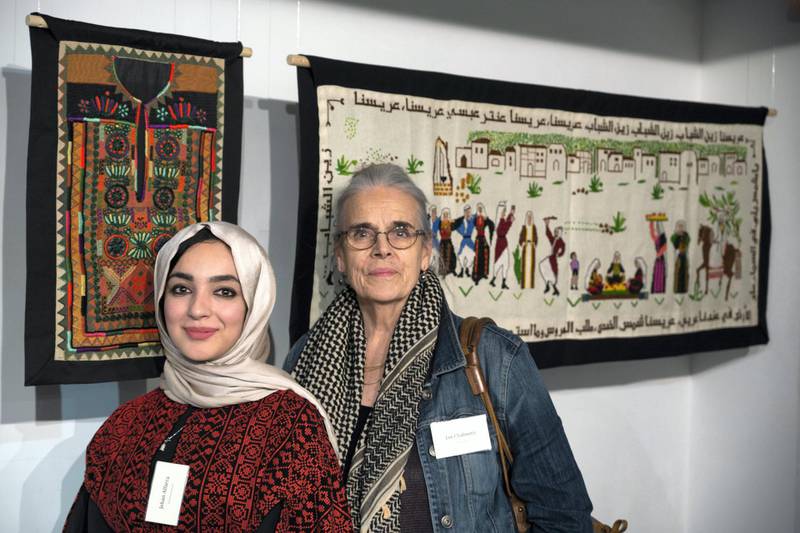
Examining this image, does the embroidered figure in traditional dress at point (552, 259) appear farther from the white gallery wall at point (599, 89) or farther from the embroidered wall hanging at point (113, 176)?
the embroidered wall hanging at point (113, 176)

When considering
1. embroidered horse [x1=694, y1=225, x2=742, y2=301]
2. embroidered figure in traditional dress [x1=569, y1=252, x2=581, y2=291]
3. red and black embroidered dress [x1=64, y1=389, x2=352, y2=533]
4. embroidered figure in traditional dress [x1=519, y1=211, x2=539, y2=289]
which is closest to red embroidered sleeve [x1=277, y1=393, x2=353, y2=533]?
red and black embroidered dress [x1=64, y1=389, x2=352, y2=533]

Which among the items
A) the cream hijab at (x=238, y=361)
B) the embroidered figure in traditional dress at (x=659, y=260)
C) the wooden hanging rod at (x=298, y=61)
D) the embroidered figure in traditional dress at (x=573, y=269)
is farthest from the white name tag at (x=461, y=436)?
the embroidered figure in traditional dress at (x=659, y=260)

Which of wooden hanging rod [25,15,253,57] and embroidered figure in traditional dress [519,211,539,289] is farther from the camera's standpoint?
embroidered figure in traditional dress [519,211,539,289]

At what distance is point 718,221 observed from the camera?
4.07m

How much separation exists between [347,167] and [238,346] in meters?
1.11

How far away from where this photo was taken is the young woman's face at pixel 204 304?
210 cm

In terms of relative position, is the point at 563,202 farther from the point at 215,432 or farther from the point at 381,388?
the point at 215,432

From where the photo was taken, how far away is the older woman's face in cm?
235

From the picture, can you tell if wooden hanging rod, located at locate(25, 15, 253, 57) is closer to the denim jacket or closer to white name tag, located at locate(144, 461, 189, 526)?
white name tag, located at locate(144, 461, 189, 526)

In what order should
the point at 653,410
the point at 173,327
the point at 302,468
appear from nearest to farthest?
the point at 302,468 → the point at 173,327 → the point at 653,410

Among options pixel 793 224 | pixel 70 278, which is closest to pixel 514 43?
pixel 793 224

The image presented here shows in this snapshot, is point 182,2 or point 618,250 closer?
point 182,2

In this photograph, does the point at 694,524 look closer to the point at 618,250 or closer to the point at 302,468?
the point at 618,250

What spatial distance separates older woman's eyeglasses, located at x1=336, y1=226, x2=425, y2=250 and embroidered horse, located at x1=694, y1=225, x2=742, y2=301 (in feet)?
6.90
